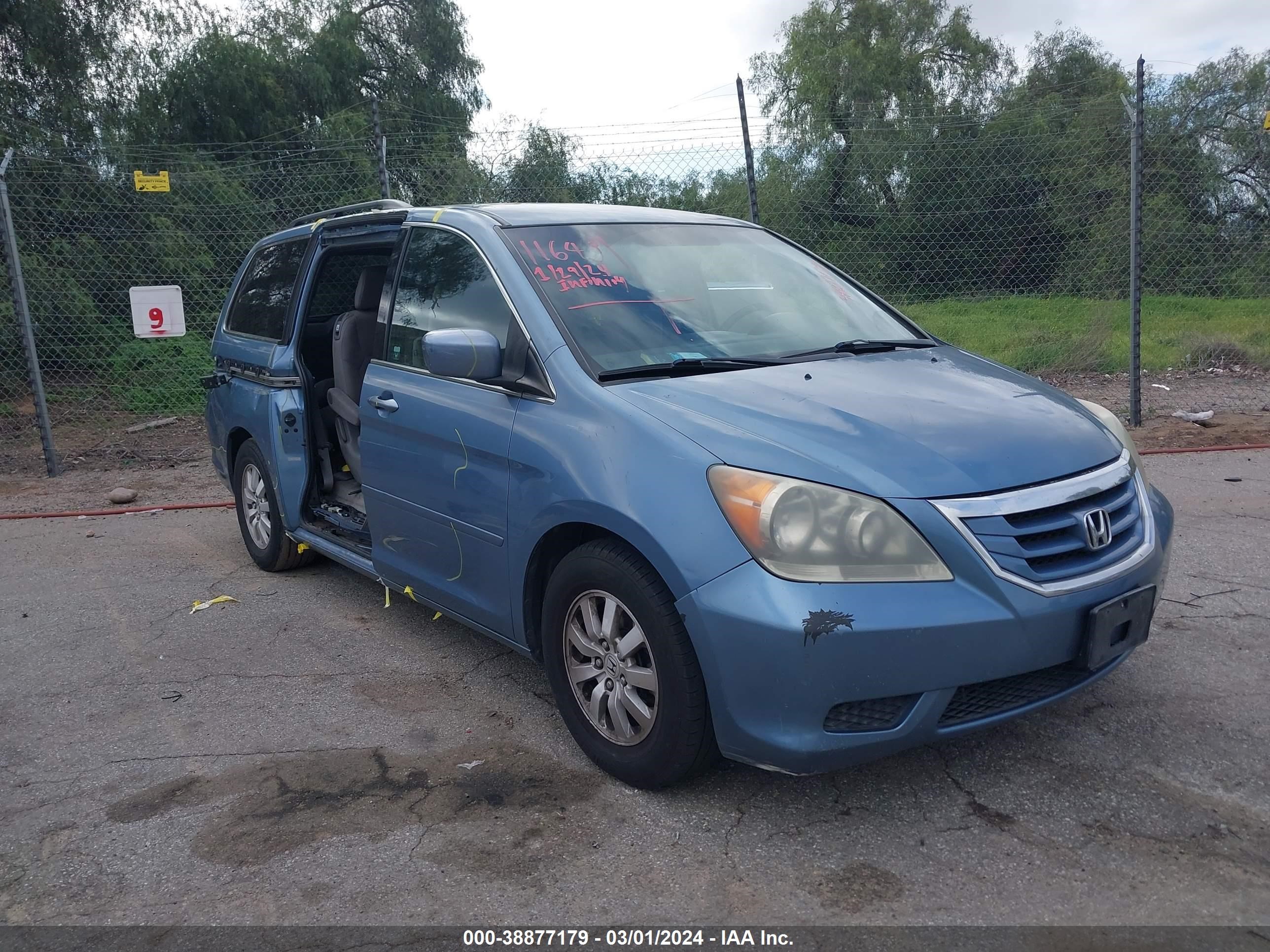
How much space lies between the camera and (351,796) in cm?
329

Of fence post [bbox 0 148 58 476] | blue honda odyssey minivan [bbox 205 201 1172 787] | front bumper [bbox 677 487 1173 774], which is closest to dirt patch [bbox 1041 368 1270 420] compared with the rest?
blue honda odyssey minivan [bbox 205 201 1172 787]

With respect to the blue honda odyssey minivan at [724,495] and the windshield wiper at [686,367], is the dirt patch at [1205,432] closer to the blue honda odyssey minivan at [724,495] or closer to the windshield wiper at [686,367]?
the blue honda odyssey minivan at [724,495]

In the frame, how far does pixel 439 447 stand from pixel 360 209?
1.90 meters

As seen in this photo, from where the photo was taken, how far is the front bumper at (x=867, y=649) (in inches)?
105

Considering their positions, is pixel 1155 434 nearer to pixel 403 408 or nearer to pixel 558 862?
pixel 403 408

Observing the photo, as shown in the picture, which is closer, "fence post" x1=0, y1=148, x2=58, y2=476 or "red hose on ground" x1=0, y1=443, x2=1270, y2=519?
"red hose on ground" x1=0, y1=443, x2=1270, y2=519

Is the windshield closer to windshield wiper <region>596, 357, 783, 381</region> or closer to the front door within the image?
windshield wiper <region>596, 357, 783, 381</region>

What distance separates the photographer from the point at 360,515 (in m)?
5.11

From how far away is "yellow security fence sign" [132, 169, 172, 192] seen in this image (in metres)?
9.34

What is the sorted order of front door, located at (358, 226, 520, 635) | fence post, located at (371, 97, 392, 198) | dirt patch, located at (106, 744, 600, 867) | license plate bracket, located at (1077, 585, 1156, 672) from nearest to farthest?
license plate bracket, located at (1077, 585, 1156, 672)
dirt patch, located at (106, 744, 600, 867)
front door, located at (358, 226, 520, 635)
fence post, located at (371, 97, 392, 198)

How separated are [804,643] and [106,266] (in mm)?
10400

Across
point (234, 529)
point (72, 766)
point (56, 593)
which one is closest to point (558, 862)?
point (72, 766)

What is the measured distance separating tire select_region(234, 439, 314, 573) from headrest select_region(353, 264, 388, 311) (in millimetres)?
994

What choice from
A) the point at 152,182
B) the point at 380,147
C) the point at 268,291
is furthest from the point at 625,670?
the point at 152,182
